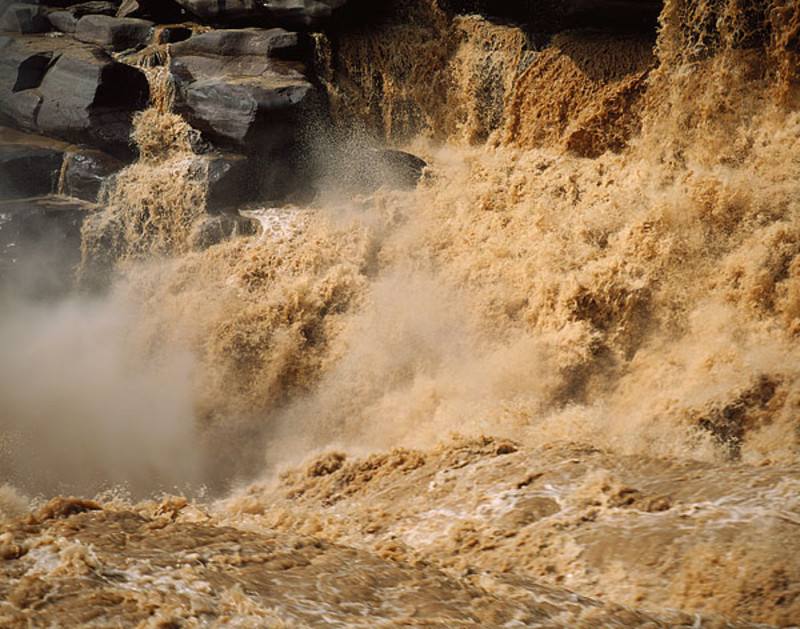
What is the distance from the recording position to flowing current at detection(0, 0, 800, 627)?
269cm

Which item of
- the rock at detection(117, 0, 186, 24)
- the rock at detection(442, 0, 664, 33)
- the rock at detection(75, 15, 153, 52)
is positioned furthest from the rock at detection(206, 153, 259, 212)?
the rock at detection(442, 0, 664, 33)

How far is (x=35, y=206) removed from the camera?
6.88 metres

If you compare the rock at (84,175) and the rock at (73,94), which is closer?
the rock at (84,175)

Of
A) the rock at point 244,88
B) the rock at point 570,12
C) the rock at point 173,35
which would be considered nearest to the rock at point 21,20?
the rock at point 173,35

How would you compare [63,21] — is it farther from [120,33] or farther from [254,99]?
[254,99]

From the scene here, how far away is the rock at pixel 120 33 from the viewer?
813 centimetres

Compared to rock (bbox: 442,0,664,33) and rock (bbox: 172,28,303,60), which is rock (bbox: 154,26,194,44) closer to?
rock (bbox: 172,28,303,60)

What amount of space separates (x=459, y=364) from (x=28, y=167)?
480 centimetres

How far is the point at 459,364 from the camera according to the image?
5.48 metres

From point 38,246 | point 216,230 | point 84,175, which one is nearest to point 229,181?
point 216,230

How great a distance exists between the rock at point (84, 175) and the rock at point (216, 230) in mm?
1222

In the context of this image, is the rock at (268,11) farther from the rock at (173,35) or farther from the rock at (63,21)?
the rock at (63,21)

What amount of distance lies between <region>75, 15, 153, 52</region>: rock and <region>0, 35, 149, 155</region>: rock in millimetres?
491

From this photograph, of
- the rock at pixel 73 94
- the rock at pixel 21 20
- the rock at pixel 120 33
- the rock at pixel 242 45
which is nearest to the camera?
the rock at pixel 73 94
